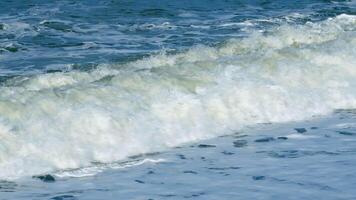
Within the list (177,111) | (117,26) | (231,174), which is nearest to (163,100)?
(177,111)

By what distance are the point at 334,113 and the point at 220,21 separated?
7.30 m

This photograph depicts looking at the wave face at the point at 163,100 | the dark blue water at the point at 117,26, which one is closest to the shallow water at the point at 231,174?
the wave face at the point at 163,100

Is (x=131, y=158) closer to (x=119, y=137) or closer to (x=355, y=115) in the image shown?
(x=119, y=137)

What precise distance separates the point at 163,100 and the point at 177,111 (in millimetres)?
298

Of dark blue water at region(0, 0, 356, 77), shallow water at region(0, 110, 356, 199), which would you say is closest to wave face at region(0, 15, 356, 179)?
shallow water at region(0, 110, 356, 199)

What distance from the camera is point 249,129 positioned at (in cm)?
1081

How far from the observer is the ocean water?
8.46 metres

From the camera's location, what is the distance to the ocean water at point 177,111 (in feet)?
27.8

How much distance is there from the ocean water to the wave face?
0.06 ft

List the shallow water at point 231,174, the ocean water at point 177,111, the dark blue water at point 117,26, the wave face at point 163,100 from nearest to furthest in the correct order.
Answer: the shallow water at point 231,174 < the ocean water at point 177,111 < the wave face at point 163,100 < the dark blue water at point 117,26

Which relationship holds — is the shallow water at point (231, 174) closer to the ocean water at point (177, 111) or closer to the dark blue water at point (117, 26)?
the ocean water at point (177, 111)

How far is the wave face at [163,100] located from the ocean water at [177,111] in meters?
0.02

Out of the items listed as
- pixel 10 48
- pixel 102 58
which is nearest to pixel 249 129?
pixel 102 58

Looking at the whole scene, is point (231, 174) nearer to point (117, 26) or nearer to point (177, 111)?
point (177, 111)
